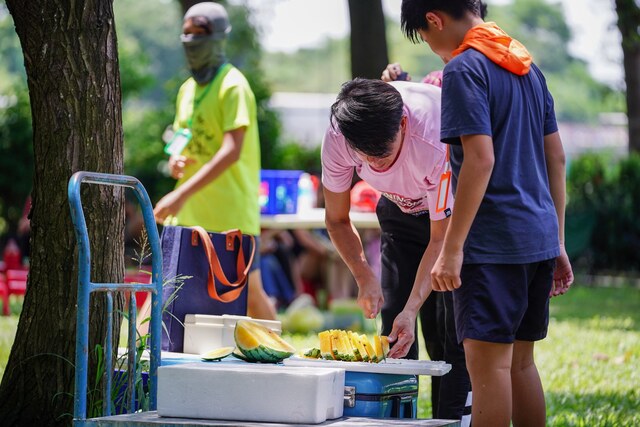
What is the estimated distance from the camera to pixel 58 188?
432 cm

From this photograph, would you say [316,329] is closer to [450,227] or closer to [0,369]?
[0,369]

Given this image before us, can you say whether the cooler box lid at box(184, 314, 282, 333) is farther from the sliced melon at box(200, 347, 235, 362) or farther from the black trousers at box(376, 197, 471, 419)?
the black trousers at box(376, 197, 471, 419)

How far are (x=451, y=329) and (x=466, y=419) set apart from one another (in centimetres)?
39

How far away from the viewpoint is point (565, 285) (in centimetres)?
422

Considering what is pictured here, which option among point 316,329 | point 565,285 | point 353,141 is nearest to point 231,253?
point 353,141

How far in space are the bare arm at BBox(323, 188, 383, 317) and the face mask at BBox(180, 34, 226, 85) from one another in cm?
191

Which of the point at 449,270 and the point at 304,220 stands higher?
the point at 304,220

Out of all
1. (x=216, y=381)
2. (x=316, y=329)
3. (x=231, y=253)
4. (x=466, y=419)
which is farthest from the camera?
(x=316, y=329)

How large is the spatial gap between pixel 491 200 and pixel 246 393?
1042 millimetres

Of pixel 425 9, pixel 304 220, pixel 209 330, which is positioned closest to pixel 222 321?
pixel 209 330

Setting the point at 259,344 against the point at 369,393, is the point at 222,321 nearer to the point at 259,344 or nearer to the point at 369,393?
the point at 259,344

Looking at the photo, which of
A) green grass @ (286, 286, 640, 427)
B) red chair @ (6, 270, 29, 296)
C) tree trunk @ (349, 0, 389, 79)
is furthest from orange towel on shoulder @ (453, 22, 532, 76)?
tree trunk @ (349, 0, 389, 79)

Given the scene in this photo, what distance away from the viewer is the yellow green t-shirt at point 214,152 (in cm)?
605

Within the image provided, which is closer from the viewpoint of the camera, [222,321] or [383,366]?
[383,366]
